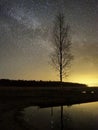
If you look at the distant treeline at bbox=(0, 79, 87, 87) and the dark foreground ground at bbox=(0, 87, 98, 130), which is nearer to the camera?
the dark foreground ground at bbox=(0, 87, 98, 130)

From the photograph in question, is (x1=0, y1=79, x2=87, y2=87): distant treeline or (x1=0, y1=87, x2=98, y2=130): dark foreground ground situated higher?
(x1=0, y1=79, x2=87, y2=87): distant treeline

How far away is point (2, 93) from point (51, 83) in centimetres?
1935

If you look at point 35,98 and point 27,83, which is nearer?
point 35,98

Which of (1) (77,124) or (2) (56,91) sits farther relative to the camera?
(2) (56,91)

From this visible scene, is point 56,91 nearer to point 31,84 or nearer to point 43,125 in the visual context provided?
point 31,84

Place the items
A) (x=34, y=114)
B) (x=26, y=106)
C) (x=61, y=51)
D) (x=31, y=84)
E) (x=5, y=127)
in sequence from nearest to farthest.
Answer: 1. (x=5, y=127)
2. (x=34, y=114)
3. (x=26, y=106)
4. (x=31, y=84)
5. (x=61, y=51)

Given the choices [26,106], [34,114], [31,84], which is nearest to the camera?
[34,114]

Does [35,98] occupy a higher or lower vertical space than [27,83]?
lower

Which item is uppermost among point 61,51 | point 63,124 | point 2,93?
point 61,51

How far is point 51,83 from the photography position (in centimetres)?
5097

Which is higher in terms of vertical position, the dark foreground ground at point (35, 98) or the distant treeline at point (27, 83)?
the distant treeline at point (27, 83)

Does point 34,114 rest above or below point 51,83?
below

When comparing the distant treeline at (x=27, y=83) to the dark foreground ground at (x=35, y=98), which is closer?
the dark foreground ground at (x=35, y=98)

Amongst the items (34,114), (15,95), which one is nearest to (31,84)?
(15,95)
